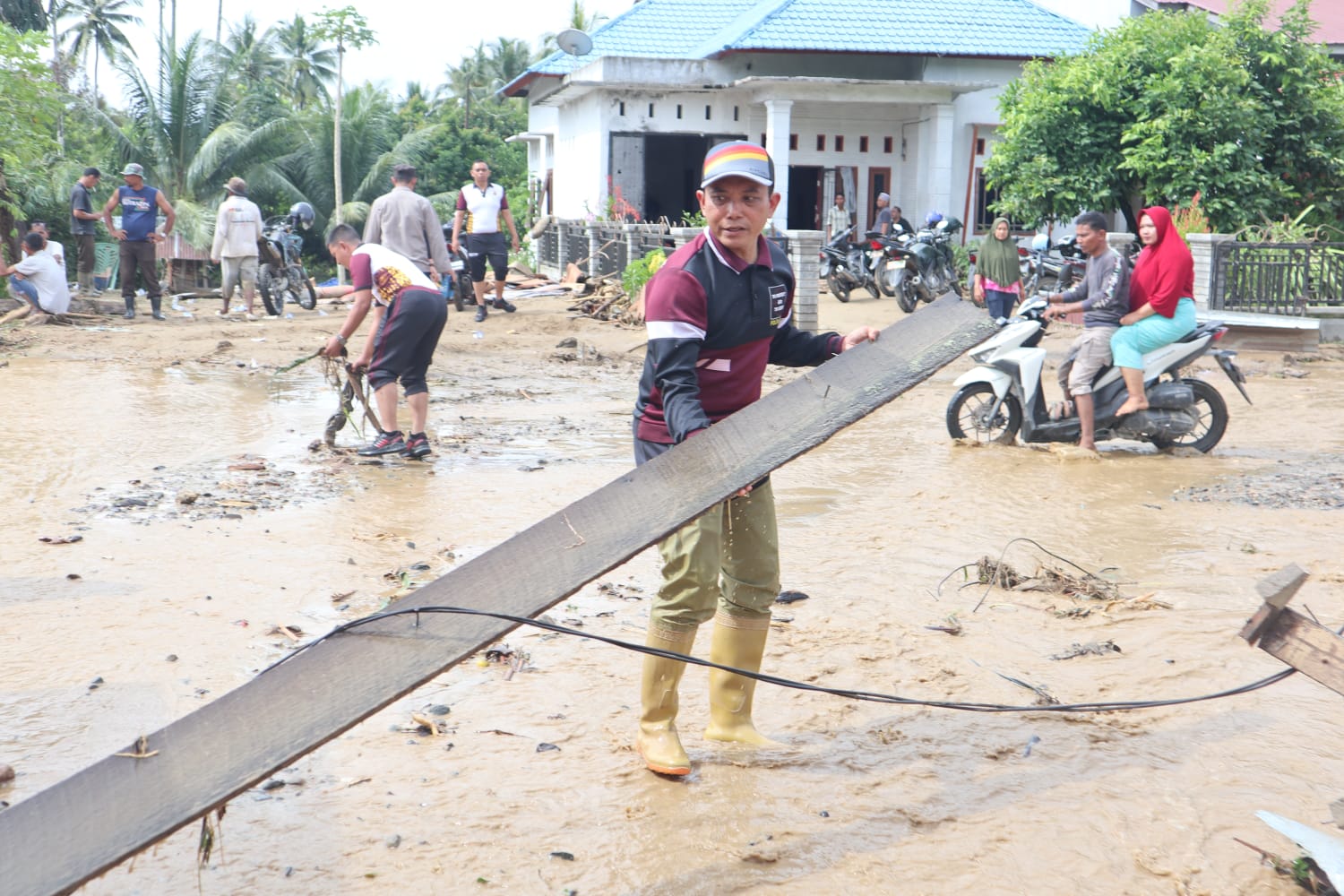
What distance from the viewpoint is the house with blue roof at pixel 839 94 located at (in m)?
21.6

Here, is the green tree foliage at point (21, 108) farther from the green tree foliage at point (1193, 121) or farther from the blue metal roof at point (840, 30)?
the green tree foliage at point (1193, 121)

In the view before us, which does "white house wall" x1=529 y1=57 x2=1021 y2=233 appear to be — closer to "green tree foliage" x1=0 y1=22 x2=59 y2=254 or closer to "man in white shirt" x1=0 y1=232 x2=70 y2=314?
"green tree foliage" x1=0 y1=22 x2=59 y2=254

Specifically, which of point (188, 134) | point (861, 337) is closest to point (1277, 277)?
point (861, 337)

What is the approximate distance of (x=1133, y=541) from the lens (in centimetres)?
617

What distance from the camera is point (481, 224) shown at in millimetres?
15961

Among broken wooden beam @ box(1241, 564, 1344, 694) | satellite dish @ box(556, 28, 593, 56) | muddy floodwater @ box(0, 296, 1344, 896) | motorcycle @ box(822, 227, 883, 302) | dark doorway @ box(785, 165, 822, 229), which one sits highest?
satellite dish @ box(556, 28, 593, 56)

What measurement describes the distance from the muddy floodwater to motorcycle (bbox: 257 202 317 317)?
25.8 ft

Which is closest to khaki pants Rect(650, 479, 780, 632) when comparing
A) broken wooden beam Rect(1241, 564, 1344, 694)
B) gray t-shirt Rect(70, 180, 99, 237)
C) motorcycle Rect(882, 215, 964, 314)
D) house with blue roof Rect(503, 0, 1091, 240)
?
broken wooden beam Rect(1241, 564, 1344, 694)

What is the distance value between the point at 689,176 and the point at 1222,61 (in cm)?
1359

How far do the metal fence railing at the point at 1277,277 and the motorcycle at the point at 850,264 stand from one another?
16.2 feet

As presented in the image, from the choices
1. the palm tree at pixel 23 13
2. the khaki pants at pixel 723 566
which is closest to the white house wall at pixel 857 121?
the khaki pants at pixel 723 566

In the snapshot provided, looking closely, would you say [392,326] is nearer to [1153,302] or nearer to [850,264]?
[1153,302]

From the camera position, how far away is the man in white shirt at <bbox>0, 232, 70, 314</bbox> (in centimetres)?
1493

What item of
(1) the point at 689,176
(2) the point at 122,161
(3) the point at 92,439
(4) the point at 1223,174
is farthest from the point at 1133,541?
(2) the point at 122,161
